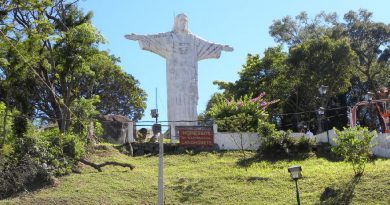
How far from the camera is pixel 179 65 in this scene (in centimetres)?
2725

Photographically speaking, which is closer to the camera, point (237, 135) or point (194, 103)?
point (237, 135)

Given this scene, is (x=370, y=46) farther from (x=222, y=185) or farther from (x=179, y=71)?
(x=222, y=185)

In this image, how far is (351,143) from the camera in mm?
17281

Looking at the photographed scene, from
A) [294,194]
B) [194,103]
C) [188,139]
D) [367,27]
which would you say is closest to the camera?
[294,194]

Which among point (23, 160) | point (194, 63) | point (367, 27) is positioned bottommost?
point (23, 160)

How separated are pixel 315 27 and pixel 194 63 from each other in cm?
1411

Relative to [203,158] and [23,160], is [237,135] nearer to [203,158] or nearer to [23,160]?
[203,158]

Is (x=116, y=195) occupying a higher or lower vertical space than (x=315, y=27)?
lower

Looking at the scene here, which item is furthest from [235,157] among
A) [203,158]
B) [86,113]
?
[86,113]

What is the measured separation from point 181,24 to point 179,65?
1955 millimetres

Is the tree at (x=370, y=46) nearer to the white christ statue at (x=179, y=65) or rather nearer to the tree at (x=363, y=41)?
the tree at (x=363, y=41)

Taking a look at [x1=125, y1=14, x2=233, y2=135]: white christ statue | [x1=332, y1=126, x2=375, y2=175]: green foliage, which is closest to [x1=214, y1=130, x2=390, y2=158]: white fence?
[x1=125, y1=14, x2=233, y2=135]: white christ statue

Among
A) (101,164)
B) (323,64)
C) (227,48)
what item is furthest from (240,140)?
(323,64)

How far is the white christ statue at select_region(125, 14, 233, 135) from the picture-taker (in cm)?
2681
